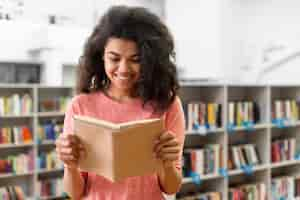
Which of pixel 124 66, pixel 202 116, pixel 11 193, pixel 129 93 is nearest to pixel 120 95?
pixel 129 93

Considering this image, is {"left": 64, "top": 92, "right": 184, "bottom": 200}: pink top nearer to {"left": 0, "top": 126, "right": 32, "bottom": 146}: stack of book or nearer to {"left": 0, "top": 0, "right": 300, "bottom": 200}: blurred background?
{"left": 0, "top": 0, "right": 300, "bottom": 200}: blurred background

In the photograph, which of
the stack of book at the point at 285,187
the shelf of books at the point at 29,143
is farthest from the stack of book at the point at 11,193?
the stack of book at the point at 285,187

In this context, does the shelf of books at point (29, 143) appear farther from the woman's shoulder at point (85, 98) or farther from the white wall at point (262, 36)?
the woman's shoulder at point (85, 98)

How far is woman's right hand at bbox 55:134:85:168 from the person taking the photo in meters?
1.22

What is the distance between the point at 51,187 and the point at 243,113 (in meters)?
2.35

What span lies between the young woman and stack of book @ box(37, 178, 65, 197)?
3.52 meters

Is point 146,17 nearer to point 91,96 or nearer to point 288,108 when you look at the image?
point 91,96

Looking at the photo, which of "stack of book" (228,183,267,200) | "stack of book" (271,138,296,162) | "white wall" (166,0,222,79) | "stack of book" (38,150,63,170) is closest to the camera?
"stack of book" (228,183,267,200)

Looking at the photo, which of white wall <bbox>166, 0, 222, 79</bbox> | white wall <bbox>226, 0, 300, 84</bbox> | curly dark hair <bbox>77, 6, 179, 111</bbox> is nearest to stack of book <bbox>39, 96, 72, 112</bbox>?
white wall <bbox>166, 0, 222, 79</bbox>

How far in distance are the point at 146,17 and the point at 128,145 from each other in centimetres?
42

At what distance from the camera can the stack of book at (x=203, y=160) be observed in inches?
143

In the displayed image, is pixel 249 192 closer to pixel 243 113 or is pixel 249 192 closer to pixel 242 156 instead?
pixel 242 156

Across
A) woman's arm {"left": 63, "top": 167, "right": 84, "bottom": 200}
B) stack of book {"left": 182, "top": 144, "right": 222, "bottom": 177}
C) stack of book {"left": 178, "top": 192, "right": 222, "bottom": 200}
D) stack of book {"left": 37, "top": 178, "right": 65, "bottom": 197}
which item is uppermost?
woman's arm {"left": 63, "top": 167, "right": 84, "bottom": 200}

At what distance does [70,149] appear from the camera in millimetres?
1214
